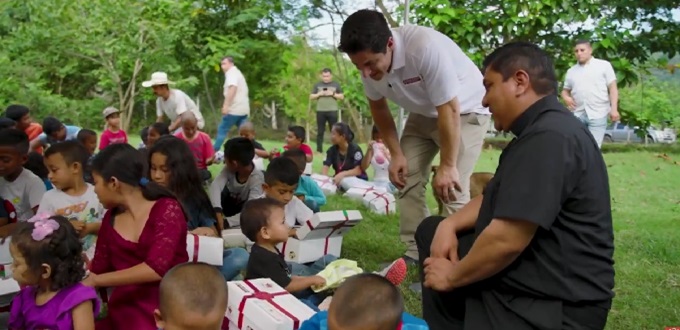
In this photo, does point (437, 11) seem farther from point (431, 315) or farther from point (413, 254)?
point (431, 315)

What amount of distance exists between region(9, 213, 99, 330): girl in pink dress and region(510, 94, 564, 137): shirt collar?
5.28 feet

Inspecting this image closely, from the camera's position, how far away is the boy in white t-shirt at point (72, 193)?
10.7 feet

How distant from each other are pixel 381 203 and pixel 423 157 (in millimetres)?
2174

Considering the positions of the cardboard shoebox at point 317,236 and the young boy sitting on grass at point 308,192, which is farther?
the young boy sitting on grass at point 308,192

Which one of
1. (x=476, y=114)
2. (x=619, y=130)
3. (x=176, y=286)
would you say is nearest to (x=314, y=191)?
(x=476, y=114)

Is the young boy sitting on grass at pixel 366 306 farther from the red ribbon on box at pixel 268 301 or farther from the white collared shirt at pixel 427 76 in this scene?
the white collared shirt at pixel 427 76

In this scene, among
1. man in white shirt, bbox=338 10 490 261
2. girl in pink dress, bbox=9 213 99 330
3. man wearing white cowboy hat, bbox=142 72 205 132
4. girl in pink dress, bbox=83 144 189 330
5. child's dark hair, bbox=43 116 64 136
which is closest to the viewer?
girl in pink dress, bbox=9 213 99 330

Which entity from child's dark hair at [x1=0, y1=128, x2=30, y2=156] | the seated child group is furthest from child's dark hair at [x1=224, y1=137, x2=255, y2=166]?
child's dark hair at [x1=0, y1=128, x2=30, y2=156]

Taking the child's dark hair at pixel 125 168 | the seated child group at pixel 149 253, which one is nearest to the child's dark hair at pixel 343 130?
the seated child group at pixel 149 253

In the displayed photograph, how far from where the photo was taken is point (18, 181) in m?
3.85

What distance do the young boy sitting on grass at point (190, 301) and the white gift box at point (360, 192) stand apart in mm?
4439

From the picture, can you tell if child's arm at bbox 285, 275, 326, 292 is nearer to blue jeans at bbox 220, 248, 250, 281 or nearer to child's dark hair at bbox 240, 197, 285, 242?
child's dark hair at bbox 240, 197, 285, 242

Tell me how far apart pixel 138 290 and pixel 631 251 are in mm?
3522

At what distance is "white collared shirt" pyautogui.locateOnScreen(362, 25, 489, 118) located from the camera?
3189mm
